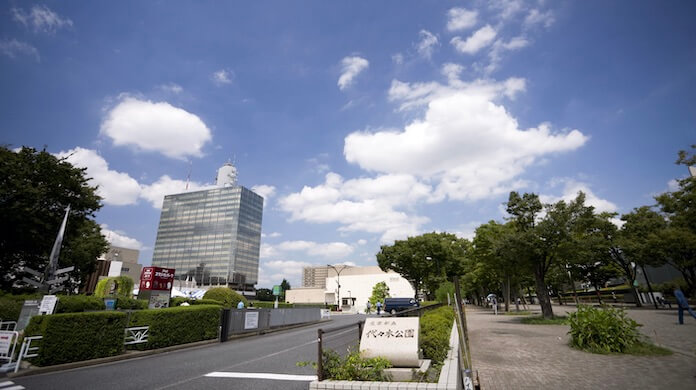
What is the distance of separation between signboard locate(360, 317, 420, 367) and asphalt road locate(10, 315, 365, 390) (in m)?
2.23

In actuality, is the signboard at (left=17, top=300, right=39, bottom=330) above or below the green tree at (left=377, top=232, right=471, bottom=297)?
below

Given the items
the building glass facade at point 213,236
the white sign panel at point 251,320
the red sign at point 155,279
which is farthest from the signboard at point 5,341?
the building glass facade at point 213,236

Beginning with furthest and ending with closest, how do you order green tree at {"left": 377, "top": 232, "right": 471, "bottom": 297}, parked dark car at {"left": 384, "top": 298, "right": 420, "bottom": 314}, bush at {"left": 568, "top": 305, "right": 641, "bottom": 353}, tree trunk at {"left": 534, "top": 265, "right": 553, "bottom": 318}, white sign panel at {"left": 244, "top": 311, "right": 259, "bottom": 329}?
green tree at {"left": 377, "top": 232, "right": 471, "bottom": 297} → parked dark car at {"left": 384, "top": 298, "right": 420, "bottom": 314} → tree trunk at {"left": 534, "top": 265, "right": 553, "bottom": 318} → white sign panel at {"left": 244, "top": 311, "right": 259, "bottom": 329} → bush at {"left": 568, "top": 305, "right": 641, "bottom": 353}

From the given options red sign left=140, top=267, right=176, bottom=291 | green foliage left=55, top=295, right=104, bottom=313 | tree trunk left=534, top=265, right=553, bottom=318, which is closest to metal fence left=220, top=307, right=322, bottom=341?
red sign left=140, top=267, right=176, bottom=291

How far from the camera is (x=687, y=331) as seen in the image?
14.3 metres

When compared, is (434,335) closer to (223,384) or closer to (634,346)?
(223,384)

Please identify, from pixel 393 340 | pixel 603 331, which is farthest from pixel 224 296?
pixel 603 331

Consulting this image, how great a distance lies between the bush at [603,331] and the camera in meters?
10.6

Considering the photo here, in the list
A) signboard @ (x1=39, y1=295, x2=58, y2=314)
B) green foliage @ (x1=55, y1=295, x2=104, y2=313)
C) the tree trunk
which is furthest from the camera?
green foliage @ (x1=55, y1=295, x2=104, y2=313)

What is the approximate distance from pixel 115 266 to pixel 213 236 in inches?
2135

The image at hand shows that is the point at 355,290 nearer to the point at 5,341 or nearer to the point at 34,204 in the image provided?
the point at 34,204

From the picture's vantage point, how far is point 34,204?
23.1 meters

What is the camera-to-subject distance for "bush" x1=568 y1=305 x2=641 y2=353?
10.6 metres

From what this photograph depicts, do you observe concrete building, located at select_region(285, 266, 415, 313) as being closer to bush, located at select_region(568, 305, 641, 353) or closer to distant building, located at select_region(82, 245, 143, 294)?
distant building, located at select_region(82, 245, 143, 294)
